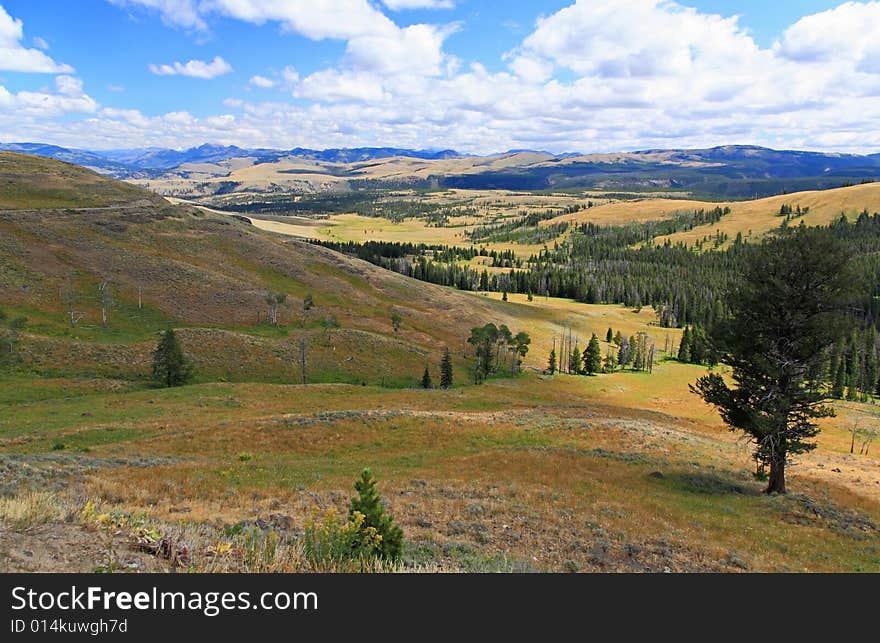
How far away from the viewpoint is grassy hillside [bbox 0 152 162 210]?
126 metres

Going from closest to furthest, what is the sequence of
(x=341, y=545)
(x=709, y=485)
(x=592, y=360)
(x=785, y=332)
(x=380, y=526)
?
(x=341, y=545) → (x=380, y=526) → (x=785, y=332) → (x=709, y=485) → (x=592, y=360)

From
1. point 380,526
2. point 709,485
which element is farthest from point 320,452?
point 709,485

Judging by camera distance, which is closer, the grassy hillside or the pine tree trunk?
the pine tree trunk

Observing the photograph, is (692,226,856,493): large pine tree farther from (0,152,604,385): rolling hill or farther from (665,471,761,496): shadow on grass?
(0,152,604,385): rolling hill

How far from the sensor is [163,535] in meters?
9.34

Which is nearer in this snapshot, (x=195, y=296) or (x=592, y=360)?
(x=195, y=296)

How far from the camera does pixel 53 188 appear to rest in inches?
5369

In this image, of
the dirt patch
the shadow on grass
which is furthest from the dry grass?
the shadow on grass

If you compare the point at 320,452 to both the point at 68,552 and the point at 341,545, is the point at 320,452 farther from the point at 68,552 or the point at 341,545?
the point at 68,552

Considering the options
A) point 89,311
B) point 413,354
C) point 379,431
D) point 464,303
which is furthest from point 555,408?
point 464,303

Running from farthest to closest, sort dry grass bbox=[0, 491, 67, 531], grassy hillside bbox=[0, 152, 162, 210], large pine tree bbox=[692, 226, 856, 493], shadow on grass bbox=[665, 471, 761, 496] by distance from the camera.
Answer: grassy hillside bbox=[0, 152, 162, 210] < shadow on grass bbox=[665, 471, 761, 496] < large pine tree bbox=[692, 226, 856, 493] < dry grass bbox=[0, 491, 67, 531]

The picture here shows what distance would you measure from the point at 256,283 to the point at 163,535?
354ft

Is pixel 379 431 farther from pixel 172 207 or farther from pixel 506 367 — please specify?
pixel 172 207
